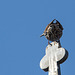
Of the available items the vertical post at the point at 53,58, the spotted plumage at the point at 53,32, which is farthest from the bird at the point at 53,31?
the vertical post at the point at 53,58

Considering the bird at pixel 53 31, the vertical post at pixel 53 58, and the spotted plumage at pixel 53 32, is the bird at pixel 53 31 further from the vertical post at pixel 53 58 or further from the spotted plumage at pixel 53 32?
the vertical post at pixel 53 58

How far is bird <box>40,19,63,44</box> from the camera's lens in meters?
20.1

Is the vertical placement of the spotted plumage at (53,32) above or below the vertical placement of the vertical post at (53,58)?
above

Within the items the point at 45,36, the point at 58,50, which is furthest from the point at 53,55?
the point at 45,36

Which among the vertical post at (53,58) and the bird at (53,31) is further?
the bird at (53,31)

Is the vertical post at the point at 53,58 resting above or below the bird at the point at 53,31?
below

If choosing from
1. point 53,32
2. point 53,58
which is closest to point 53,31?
point 53,32

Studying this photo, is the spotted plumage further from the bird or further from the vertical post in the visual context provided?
the vertical post

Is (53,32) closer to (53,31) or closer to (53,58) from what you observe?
(53,31)

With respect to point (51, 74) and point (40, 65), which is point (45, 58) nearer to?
point (40, 65)

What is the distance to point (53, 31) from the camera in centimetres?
2030

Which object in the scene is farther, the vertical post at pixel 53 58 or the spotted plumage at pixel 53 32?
the spotted plumage at pixel 53 32

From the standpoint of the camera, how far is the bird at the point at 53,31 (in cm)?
2011

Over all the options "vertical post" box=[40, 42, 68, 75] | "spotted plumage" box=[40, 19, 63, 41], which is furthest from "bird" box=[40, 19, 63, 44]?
"vertical post" box=[40, 42, 68, 75]
